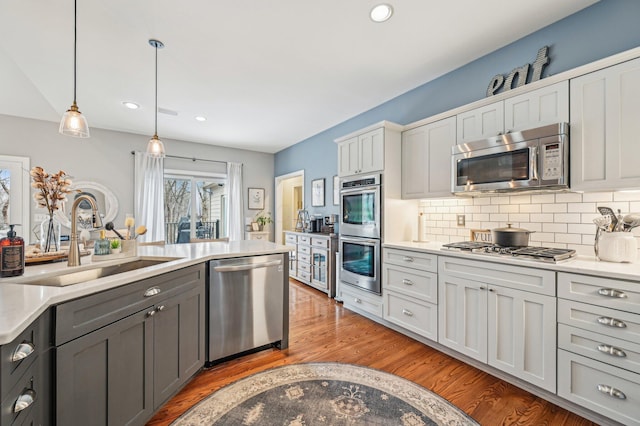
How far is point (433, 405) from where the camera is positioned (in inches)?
69.3

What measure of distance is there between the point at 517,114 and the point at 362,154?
1529mm

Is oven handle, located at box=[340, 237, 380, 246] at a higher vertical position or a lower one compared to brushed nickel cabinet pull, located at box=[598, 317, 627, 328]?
higher

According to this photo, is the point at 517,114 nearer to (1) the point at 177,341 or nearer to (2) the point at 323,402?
(2) the point at 323,402

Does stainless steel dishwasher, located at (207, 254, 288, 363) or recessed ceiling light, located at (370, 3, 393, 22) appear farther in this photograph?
stainless steel dishwasher, located at (207, 254, 288, 363)

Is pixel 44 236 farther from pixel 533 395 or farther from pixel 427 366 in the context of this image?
pixel 533 395

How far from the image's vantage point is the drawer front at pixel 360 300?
3041 millimetres

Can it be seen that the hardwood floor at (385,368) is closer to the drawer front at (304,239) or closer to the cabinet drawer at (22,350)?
the cabinet drawer at (22,350)

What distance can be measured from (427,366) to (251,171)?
5142mm

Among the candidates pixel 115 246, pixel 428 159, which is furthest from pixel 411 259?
pixel 115 246

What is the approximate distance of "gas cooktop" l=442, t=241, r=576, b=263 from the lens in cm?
179

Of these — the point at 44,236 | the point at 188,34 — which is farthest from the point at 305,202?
the point at 44,236

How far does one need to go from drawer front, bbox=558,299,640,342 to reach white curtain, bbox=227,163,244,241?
17.5 ft

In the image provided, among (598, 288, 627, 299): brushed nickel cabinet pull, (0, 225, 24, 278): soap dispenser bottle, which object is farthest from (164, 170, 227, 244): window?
(598, 288, 627, 299): brushed nickel cabinet pull

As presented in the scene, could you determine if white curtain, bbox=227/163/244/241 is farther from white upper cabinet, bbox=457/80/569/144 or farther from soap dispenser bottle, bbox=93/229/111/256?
white upper cabinet, bbox=457/80/569/144
